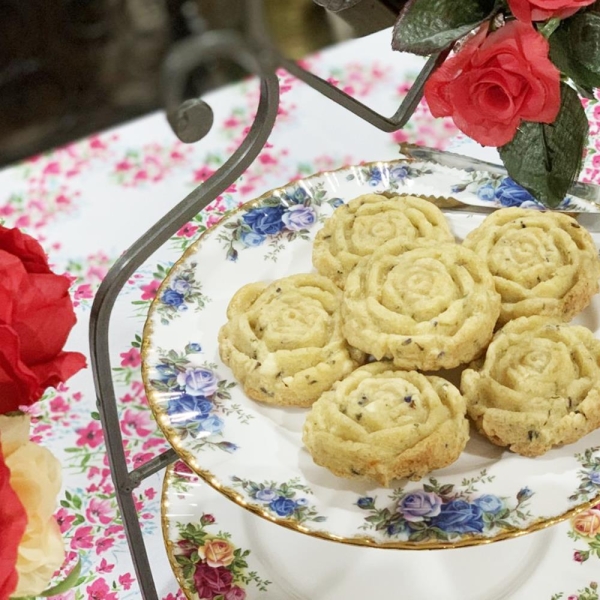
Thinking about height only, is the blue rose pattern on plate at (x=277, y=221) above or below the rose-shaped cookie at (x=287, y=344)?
above

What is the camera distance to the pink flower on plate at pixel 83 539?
91cm

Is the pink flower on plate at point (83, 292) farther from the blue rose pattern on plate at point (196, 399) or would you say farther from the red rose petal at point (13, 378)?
the red rose petal at point (13, 378)

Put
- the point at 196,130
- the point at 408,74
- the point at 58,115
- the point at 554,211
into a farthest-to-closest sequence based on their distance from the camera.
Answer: the point at 58,115 < the point at 408,74 < the point at 554,211 < the point at 196,130

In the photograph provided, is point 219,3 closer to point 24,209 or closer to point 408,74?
point 24,209

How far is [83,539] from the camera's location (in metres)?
0.91

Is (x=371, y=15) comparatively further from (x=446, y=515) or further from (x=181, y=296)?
(x=446, y=515)

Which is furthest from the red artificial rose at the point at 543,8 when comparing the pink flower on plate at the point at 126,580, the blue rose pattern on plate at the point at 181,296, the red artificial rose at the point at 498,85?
the pink flower on plate at the point at 126,580

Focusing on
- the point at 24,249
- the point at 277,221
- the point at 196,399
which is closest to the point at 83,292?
the point at 277,221

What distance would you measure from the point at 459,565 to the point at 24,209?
797 millimetres

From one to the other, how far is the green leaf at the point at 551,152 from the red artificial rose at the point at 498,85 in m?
0.03

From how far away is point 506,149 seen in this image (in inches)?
24.2

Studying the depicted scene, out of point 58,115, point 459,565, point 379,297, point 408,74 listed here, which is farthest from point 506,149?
point 58,115

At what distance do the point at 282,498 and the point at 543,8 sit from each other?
0.36 m

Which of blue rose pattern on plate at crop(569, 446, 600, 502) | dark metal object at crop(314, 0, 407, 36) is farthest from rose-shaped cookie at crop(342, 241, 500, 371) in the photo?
dark metal object at crop(314, 0, 407, 36)
